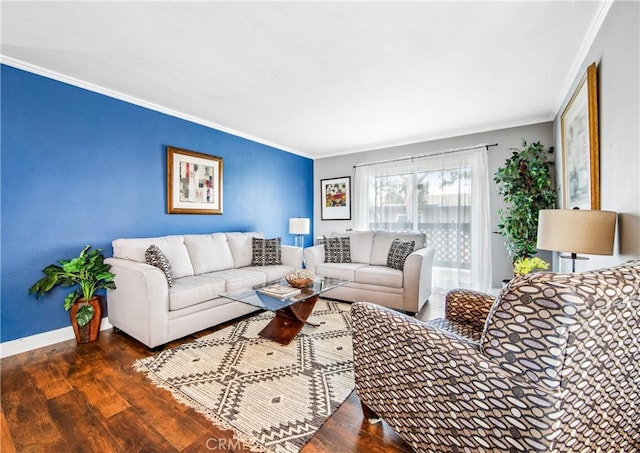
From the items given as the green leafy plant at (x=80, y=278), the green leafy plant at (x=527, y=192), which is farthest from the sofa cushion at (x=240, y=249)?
the green leafy plant at (x=527, y=192)

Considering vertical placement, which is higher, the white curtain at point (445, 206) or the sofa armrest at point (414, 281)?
the white curtain at point (445, 206)

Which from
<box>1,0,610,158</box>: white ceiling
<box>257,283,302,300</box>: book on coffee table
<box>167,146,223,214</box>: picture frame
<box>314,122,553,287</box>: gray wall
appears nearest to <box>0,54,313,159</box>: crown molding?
<box>1,0,610,158</box>: white ceiling

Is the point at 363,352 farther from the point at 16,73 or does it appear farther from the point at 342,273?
the point at 16,73

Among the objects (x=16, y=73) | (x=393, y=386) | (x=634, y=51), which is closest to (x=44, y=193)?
(x=16, y=73)

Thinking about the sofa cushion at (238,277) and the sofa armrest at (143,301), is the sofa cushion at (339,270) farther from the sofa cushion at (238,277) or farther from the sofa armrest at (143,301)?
the sofa armrest at (143,301)

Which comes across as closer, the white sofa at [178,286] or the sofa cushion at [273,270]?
the white sofa at [178,286]

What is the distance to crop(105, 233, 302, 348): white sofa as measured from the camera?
2215 mm

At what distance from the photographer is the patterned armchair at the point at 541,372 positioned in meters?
0.74

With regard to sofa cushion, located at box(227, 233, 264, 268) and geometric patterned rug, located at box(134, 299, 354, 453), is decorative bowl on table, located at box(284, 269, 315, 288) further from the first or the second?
sofa cushion, located at box(227, 233, 264, 268)

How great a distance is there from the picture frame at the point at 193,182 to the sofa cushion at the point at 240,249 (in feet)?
1.63

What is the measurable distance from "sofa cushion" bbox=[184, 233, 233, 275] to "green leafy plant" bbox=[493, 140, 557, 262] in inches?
141

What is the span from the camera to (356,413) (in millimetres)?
1526

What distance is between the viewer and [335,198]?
5.39 m

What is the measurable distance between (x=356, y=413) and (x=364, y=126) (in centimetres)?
340
